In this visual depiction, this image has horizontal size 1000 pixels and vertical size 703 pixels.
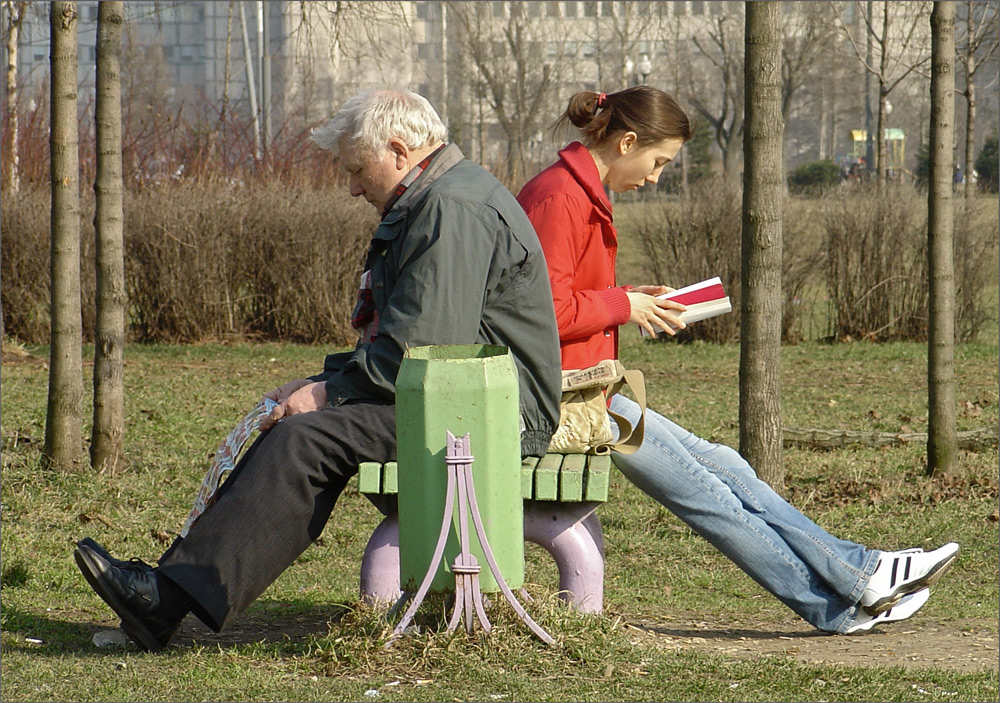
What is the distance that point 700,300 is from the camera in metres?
4.02

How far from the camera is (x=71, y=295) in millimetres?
6184

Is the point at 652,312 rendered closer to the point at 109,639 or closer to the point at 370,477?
the point at 370,477

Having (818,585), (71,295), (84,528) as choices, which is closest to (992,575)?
(818,585)

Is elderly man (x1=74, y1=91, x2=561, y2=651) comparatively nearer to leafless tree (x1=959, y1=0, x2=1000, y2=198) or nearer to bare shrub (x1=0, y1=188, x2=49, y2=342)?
bare shrub (x1=0, y1=188, x2=49, y2=342)

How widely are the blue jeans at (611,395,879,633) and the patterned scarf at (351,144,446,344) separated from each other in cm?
87

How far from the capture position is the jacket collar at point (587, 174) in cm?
382

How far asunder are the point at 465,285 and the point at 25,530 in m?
A: 3.02

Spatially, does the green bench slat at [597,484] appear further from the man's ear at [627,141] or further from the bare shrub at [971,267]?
the bare shrub at [971,267]

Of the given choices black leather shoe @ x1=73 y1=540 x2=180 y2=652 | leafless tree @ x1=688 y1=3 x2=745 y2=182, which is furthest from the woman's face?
leafless tree @ x1=688 y1=3 x2=745 y2=182

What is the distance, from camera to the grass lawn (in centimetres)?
313

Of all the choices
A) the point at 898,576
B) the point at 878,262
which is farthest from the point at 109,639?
the point at 878,262

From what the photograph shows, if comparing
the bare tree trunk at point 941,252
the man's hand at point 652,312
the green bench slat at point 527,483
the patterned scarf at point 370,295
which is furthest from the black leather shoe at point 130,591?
the bare tree trunk at point 941,252

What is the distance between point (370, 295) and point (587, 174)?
81cm

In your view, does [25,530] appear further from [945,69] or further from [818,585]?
[945,69]
